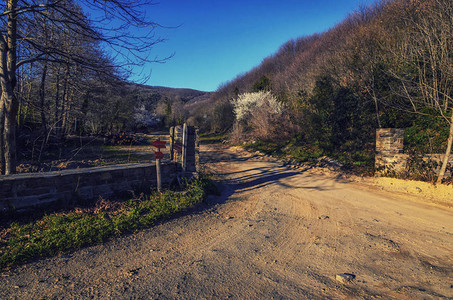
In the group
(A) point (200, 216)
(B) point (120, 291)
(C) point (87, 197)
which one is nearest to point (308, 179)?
(A) point (200, 216)

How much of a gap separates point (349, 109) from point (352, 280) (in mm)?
11527

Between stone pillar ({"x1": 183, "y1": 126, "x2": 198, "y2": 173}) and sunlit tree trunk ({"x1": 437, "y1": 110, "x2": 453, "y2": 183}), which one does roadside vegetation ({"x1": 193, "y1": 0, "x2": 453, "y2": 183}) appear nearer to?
sunlit tree trunk ({"x1": 437, "y1": 110, "x2": 453, "y2": 183})

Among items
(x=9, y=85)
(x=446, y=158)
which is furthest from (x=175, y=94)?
(x=446, y=158)

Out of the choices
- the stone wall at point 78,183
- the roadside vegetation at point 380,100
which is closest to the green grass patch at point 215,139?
the roadside vegetation at point 380,100

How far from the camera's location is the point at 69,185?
5336 mm

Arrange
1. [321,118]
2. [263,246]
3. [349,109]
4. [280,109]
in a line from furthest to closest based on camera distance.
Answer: [280,109] → [321,118] → [349,109] → [263,246]

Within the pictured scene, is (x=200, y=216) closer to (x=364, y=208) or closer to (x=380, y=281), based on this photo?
(x=380, y=281)

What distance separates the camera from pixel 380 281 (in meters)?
3.03

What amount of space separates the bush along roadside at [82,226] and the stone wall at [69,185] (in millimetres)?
403

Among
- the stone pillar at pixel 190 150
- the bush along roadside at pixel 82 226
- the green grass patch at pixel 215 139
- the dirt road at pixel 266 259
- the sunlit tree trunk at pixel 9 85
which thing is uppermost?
the sunlit tree trunk at pixel 9 85

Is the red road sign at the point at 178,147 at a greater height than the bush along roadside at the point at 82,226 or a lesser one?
greater

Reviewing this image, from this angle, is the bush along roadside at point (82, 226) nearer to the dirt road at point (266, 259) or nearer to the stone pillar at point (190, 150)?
the dirt road at point (266, 259)

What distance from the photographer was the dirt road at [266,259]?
2.80 meters

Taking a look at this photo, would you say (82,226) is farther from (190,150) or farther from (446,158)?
(446,158)
